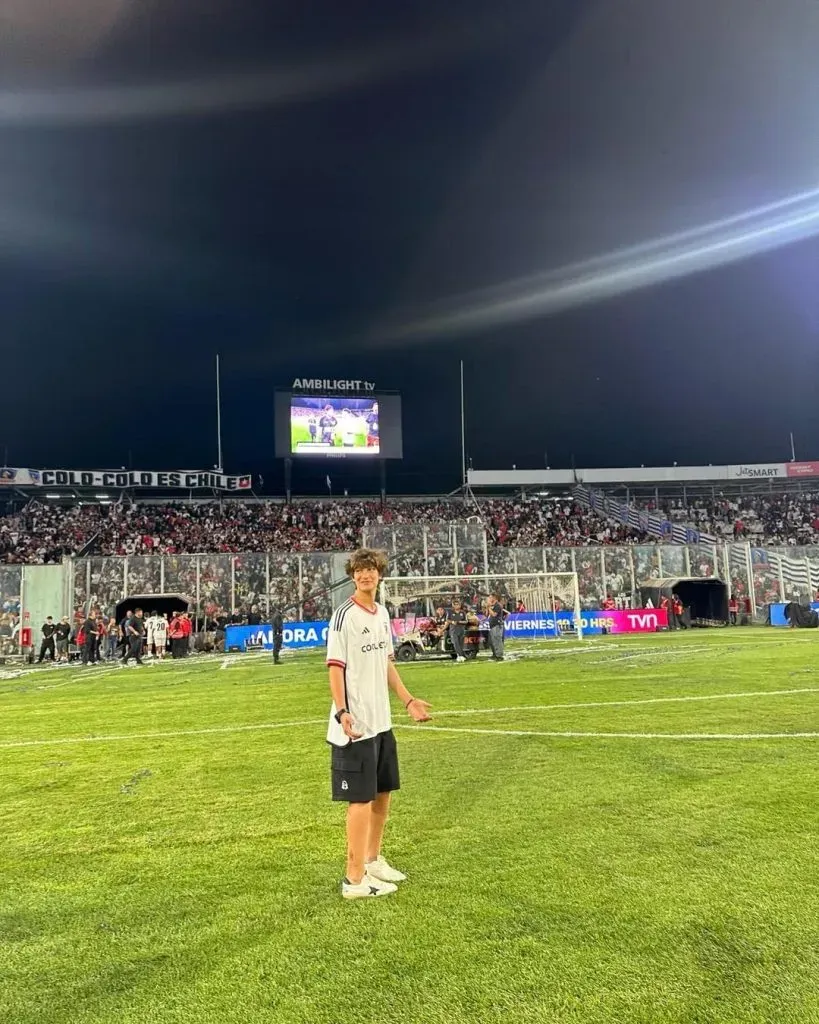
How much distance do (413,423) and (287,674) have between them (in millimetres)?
31554

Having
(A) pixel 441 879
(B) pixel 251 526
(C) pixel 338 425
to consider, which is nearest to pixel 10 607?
(B) pixel 251 526

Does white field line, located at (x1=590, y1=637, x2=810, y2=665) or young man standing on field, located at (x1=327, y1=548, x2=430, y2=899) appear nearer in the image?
young man standing on field, located at (x1=327, y1=548, x2=430, y2=899)

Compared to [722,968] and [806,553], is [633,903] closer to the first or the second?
[722,968]

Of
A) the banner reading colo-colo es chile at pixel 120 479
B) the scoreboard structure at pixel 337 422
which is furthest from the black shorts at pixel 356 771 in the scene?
the banner reading colo-colo es chile at pixel 120 479

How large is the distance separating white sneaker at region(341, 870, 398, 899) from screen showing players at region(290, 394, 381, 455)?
36649mm

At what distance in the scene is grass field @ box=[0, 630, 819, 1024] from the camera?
8.62ft

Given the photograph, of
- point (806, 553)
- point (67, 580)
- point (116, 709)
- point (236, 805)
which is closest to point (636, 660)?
point (116, 709)

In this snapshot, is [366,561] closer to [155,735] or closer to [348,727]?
[348,727]

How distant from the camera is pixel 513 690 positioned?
1176 cm

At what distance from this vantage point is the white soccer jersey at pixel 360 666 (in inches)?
148

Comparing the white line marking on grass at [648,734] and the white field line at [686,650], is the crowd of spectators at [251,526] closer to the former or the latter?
A: the white field line at [686,650]

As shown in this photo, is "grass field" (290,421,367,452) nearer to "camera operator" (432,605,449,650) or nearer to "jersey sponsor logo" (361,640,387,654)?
"camera operator" (432,605,449,650)

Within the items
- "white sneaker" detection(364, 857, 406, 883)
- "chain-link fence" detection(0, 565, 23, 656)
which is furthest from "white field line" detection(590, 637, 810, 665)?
"chain-link fence" detection(0, 565, 23, 656)

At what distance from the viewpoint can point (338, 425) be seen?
40.1 meters
